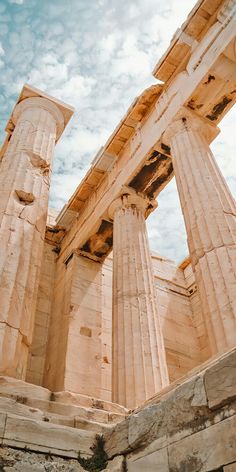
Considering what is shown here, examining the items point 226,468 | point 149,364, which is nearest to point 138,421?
point 226,468

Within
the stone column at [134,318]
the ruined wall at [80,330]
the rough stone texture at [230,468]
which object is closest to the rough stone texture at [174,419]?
the rough stone texture at [230,468]

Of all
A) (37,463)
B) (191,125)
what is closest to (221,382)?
(37,463)

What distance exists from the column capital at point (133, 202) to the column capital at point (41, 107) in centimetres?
331

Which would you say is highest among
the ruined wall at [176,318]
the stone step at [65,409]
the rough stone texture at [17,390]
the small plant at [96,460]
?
the ruined wall at [176,318]

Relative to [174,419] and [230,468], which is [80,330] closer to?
[174,419]

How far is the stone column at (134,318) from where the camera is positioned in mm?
9578

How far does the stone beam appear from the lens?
11.3m

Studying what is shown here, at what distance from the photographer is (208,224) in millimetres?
9188

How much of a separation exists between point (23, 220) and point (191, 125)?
5.50 meters

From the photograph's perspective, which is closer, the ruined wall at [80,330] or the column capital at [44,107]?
the ruined wall at [80,330]

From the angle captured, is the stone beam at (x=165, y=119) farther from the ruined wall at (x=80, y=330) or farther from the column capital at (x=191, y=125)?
the ruined wall at (x=80, y=330)

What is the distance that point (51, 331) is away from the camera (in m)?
14.6

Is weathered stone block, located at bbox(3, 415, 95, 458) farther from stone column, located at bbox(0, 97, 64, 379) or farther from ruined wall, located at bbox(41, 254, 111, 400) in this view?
ruined wall, located at bbox(41, 254, 111, 400)

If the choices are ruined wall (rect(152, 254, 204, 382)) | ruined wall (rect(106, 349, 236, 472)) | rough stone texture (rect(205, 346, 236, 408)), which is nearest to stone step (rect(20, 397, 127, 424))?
ruined wall (rect(106, 349, 236, 472))
